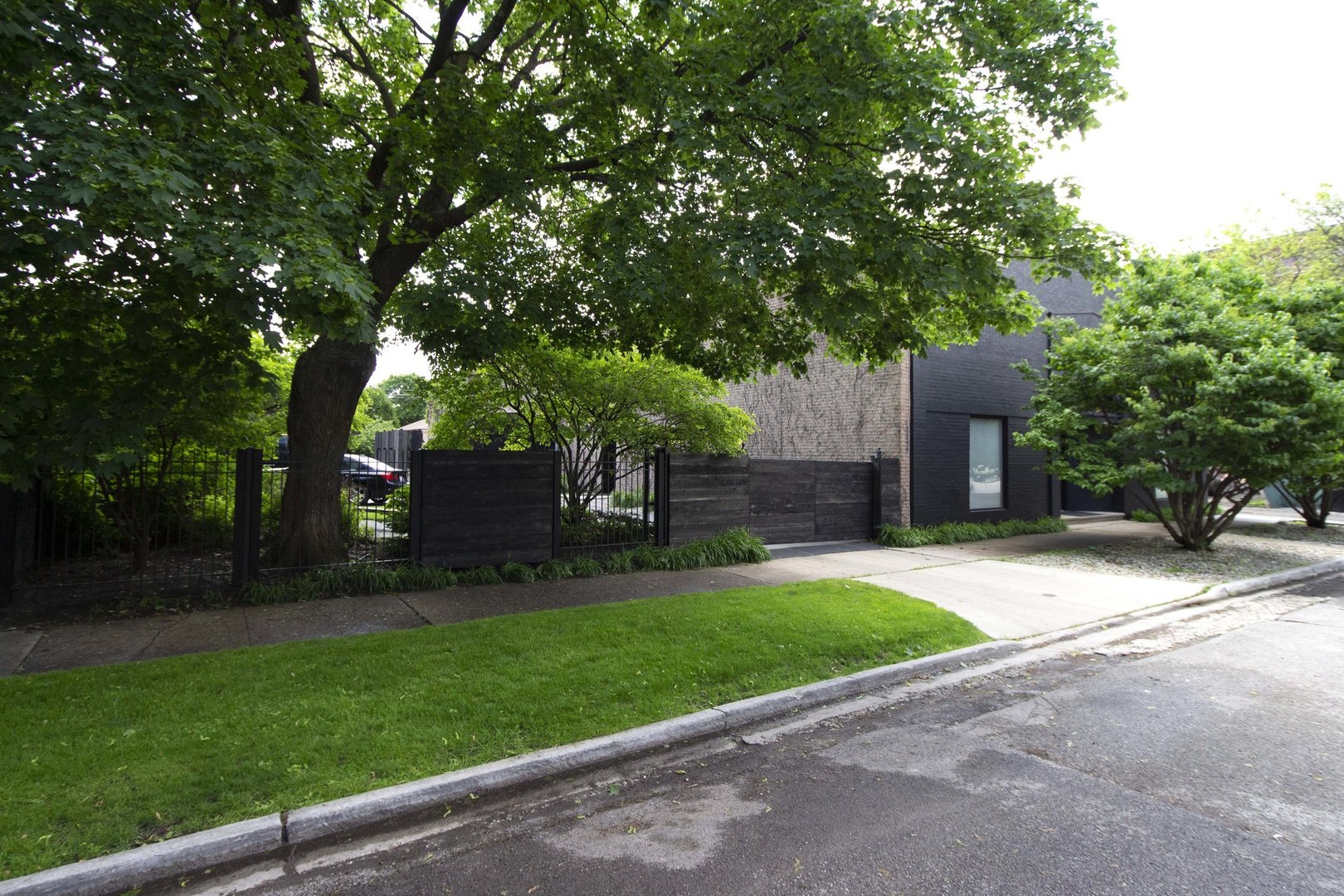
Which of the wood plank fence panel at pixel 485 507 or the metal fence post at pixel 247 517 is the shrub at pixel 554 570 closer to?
the wood plank fence panel at pixel 485 507

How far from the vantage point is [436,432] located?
35.9ft

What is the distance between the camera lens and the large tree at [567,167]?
187 inches

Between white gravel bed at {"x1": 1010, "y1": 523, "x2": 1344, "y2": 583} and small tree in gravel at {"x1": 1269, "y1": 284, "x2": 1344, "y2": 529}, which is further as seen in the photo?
small tree in gravel at {"x1": 1269, "y1": 284, "x2": 1344, "y2": 529}

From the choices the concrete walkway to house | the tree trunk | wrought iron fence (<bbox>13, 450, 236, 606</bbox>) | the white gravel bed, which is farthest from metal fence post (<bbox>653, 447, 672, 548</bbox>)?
the white gravel bed

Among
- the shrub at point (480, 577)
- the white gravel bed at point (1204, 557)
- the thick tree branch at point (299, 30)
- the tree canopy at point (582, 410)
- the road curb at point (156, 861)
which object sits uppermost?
the thick tree branch at point (299, 30)

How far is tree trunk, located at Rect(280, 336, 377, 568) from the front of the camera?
829 centimetres

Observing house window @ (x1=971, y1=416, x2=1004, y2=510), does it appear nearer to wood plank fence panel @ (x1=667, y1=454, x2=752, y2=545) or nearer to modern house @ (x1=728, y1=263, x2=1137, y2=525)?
modern house @ (x1=728, y1=263, x2=1137, y2=525)

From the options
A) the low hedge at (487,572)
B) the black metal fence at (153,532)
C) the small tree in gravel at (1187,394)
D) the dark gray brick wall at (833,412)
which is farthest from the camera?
the dark gray brick wall at (833,412)

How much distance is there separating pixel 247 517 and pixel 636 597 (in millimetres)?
4471

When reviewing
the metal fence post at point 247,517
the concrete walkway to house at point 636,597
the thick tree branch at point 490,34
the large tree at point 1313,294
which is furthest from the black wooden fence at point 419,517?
the large tree at point 1313,294

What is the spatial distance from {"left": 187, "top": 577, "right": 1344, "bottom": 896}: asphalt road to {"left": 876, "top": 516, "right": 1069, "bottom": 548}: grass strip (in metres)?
8.14

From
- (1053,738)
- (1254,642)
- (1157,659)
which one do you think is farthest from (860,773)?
(1254,642)

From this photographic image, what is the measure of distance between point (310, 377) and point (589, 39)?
16.2 ft

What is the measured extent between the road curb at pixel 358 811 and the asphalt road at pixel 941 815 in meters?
0.12
